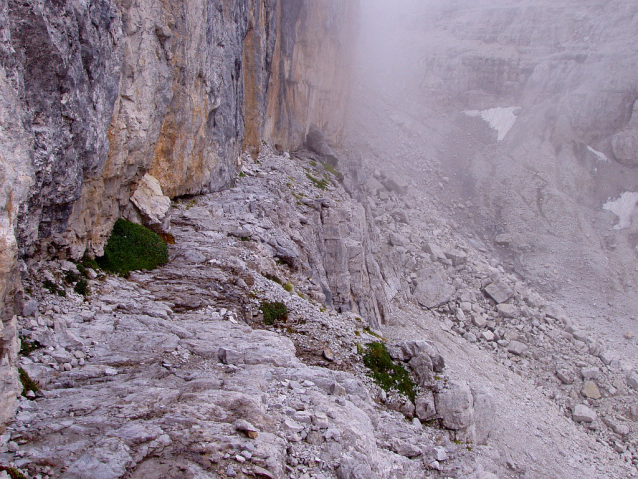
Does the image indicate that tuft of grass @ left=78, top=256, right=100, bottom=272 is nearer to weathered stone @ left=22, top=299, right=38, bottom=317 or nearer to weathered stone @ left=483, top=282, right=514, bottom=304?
weathered stone @ left=22, top=299, right=38, bottom=317

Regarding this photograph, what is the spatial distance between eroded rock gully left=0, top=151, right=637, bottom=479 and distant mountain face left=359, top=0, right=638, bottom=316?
22387 millimetres

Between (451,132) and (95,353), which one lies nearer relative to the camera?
(95,353)

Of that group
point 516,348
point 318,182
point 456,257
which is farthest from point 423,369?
point 456,257

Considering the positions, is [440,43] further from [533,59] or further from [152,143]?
[152,143]

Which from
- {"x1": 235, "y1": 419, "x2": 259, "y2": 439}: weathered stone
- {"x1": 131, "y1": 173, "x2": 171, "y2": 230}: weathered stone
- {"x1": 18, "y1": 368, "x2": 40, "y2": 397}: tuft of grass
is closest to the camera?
{"x1": 18, "y1": 368, "x2": 40, "y2": 397}: tuft of grass

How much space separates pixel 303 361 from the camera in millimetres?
13648

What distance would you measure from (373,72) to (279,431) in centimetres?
7825

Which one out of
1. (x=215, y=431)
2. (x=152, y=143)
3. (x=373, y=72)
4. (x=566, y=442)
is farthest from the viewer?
(x=373, y=72)

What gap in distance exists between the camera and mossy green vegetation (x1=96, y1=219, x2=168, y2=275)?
14.6 meters

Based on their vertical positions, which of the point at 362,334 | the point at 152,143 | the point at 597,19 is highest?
the point at 597,19

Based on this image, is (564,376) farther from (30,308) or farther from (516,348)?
(30,308)

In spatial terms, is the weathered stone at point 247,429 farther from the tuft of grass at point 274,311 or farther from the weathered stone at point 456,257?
the weathered stone at point 456,257

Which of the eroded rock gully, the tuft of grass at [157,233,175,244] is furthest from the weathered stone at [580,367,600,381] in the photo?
the tuft of grass at [157,233,175,244]

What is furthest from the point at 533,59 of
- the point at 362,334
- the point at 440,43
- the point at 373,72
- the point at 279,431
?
the point at 279,431
